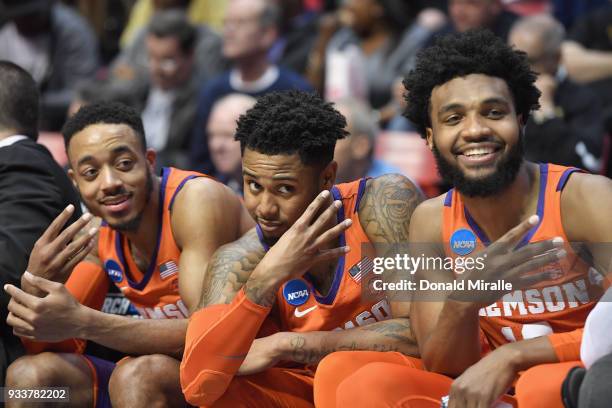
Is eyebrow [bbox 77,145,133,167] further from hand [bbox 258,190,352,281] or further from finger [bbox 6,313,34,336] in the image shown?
hand [bbox 258,190,352,281]

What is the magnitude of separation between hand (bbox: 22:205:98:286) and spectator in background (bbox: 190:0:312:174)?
3471mm

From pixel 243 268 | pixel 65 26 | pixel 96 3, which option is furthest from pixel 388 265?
pixel 96 3

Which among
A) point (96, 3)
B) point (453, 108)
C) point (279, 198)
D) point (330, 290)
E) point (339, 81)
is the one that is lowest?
point (330, 290)

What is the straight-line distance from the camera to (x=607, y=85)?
7836mm

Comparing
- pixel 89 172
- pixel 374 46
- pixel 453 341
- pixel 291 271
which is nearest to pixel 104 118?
pixel 89 172

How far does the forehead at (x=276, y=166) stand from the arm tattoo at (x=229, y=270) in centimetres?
36

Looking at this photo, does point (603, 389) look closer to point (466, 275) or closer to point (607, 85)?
point (466, 275)

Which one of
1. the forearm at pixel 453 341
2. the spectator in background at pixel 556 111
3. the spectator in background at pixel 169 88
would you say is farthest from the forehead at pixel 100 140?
the spectator in background at pixel 169 88

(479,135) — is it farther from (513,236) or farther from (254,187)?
(254,187)

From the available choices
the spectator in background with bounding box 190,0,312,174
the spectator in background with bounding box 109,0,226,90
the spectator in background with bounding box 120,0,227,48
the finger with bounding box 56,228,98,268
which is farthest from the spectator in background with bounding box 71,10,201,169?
the finger with bounding box 56,228,98,268

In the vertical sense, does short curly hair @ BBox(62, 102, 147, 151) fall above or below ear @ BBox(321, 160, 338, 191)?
above

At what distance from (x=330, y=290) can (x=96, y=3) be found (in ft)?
23.8

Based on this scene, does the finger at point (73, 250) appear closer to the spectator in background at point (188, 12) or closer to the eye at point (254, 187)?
the eye at point (254, 187)

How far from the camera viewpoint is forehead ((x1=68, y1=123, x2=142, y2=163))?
497cm
